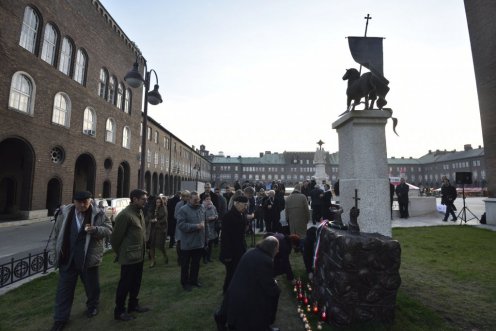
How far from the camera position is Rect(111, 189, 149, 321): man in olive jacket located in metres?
4.22

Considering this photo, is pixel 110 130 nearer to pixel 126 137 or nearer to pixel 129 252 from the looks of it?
pixel 126 137

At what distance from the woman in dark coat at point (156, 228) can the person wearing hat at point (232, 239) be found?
11.1 feet

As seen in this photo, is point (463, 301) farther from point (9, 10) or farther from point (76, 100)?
point (76, 100)

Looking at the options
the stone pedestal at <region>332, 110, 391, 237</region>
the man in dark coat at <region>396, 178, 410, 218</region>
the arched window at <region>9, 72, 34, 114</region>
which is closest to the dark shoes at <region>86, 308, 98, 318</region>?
the stone pedestal at <region>332, 110, 391, 237</region>

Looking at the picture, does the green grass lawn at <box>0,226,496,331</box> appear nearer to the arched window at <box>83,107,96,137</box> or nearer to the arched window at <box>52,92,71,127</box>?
the arched window at <box>52,92,71,127</box>

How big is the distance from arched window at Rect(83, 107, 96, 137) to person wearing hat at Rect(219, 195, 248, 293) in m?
23.6

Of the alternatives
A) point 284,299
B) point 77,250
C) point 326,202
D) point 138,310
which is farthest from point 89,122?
point 284,299

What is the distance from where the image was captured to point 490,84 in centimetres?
1422

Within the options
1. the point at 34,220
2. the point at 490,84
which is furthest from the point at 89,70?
the point at 490,84

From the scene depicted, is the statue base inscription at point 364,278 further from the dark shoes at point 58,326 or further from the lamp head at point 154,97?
the lamp head at point 154,97

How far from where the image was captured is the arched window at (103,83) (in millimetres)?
26148

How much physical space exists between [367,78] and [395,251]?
120 inches

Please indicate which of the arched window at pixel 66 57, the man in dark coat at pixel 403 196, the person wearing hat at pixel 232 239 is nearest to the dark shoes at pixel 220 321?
the person wearing hat at pixel 232 239

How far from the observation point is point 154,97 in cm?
949
